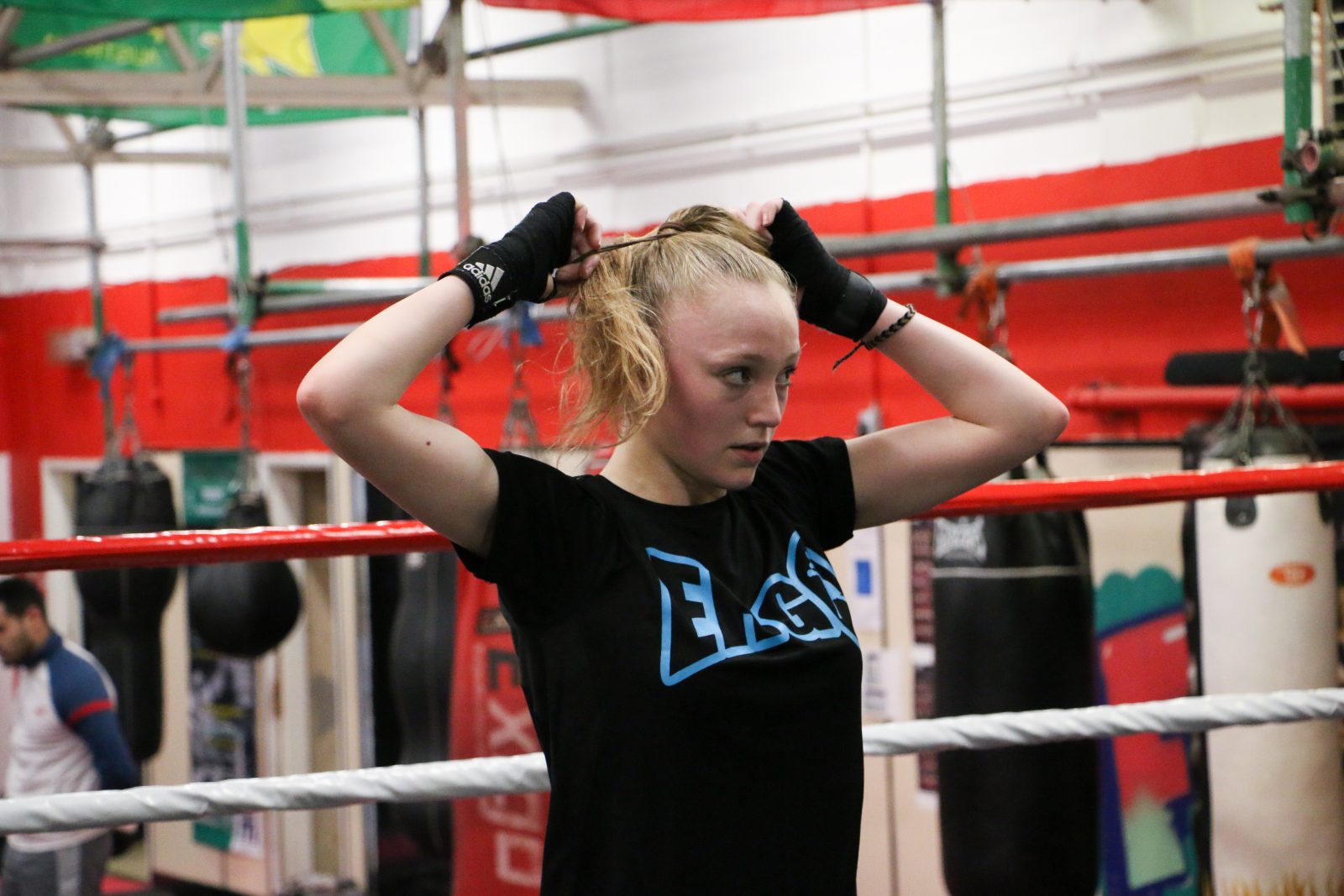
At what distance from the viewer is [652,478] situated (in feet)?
3.52

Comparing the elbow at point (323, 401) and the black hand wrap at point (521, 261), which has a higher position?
the black hand wrap at point (521, 261)

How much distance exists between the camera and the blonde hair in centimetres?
101

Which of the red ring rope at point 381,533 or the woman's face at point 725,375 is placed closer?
the woman's face at point 725,375

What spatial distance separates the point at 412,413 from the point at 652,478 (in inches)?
8.1

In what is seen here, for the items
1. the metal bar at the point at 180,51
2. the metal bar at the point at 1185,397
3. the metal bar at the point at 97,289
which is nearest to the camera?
the metal bar at the point at 1185,397

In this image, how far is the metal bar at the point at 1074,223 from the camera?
2363mm

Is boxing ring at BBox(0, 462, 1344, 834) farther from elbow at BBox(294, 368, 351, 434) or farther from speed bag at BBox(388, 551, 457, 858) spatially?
speed bag at BBox(388, 551, 457, 858)

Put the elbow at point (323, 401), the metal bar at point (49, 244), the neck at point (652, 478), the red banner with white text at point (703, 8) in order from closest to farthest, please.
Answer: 1. the elbow at point (323, 401)
2. the neck at point (652, 478)
3. the red banner with white text at point (703, 8)
4. the metal bar at point (49, 244)

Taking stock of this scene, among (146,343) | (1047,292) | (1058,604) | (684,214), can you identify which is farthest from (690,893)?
(146,343)

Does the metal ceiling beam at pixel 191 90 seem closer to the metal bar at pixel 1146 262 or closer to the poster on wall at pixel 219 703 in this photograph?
the metal bar at pixel 1146 262

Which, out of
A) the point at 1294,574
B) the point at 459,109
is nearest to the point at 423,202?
the point at 459,109

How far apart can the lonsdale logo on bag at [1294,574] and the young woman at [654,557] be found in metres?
1.78

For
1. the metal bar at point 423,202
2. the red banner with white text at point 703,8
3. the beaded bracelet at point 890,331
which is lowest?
the beaded bracelet at point 890,331

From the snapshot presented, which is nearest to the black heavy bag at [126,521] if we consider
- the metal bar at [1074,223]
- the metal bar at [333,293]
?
the metal bar at [333,293]
